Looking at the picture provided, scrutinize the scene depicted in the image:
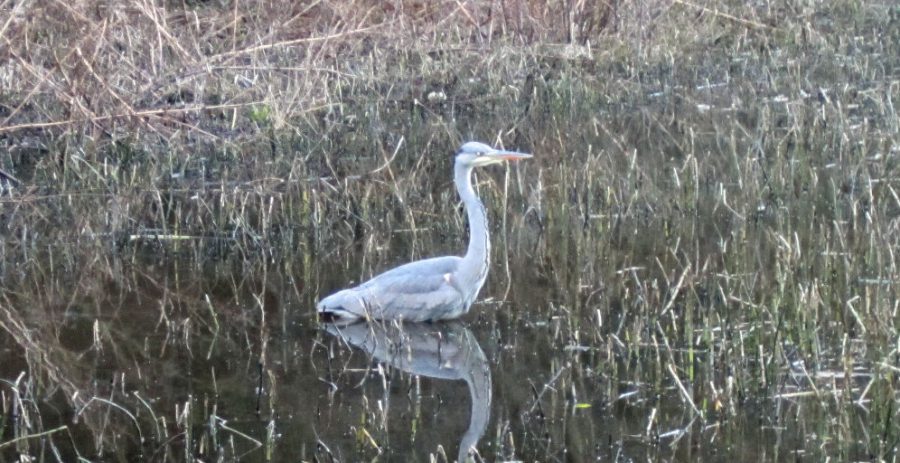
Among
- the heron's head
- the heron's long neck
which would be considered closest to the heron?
the heron's long neck

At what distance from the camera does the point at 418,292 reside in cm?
698

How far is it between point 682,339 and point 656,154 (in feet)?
14.1

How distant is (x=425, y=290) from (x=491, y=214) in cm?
170

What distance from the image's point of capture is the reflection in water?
570 cm

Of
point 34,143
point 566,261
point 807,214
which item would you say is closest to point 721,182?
point 807,214

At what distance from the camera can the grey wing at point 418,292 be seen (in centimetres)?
693

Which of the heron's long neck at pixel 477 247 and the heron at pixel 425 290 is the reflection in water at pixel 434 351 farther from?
the heron's long neck at pixel 477 247

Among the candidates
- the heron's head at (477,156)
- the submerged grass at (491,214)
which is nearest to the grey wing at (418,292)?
the submerged grass at (491,214)

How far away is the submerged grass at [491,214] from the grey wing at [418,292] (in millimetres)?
211

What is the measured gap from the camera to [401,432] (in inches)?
204

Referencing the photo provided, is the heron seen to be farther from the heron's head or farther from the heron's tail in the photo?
the heron's head

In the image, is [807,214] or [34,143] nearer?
[807,214]

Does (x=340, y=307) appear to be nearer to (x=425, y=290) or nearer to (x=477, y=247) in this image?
(x=425, y=290)

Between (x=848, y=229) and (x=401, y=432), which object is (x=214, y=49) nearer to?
(x=848, y=229)
